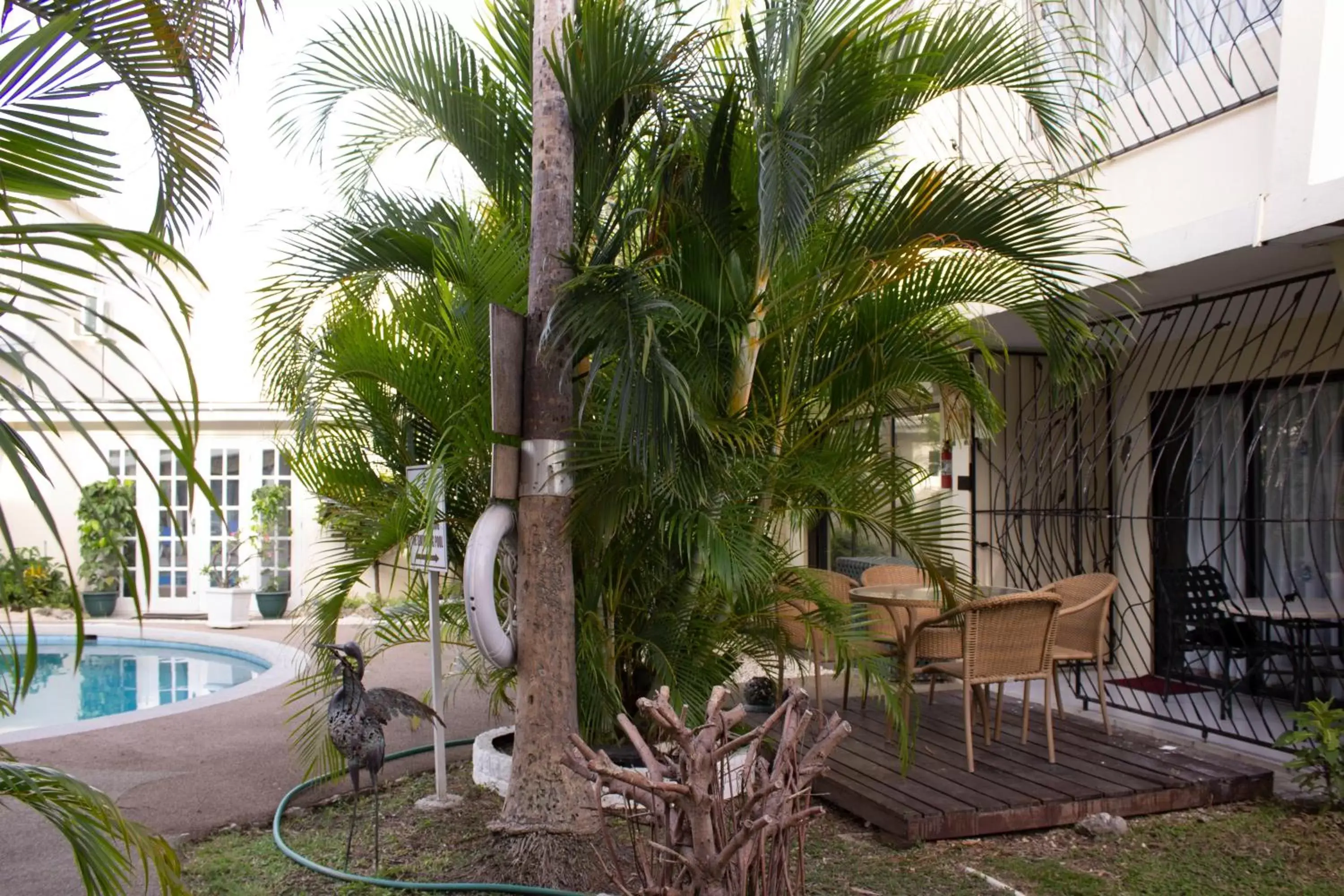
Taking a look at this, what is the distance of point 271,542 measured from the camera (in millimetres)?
14570

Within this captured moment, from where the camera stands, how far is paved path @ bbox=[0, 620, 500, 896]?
440cm

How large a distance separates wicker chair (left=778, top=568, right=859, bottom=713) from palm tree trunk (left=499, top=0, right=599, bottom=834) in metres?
1.06

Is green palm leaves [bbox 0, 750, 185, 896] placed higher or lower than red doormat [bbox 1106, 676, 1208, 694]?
higher

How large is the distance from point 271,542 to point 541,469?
11537 mm

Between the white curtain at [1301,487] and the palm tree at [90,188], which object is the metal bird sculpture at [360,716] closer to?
the palm tree at [90,188]

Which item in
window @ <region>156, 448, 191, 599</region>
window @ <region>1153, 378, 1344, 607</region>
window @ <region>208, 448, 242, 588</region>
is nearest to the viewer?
window @ <region>1153, 378, 1344, 607</region>

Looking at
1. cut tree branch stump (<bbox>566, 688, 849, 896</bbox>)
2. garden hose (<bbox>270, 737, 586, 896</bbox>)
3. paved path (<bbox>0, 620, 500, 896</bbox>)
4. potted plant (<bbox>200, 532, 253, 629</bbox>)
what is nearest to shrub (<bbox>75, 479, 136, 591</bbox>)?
potted plant (<bbox>200, 532, 253, 629</bbox>)

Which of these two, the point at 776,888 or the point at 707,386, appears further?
the point at 707,386

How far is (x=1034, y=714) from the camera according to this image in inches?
250

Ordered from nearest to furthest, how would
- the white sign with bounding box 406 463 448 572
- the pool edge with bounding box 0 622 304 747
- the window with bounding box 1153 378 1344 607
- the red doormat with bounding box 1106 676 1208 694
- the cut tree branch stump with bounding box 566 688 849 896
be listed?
the cut tree branch stump with bounding box 566 688 849 896
the white sign with bounding box 406 463 448 572
the window with bounding box 1153 378 1344 607
the red doormat with bounding box 1106 676 1208 694
the pool edge with bounding box 0 622 304 747

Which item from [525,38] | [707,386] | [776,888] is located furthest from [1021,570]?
[776,888]

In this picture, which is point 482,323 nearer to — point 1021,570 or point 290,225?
point 290,225

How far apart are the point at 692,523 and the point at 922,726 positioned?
244 centimetres

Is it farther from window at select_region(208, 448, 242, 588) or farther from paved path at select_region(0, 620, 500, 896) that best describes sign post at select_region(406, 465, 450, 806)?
window at select_region(208, 448, 242, 588)
